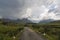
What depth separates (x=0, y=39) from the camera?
107 ft
